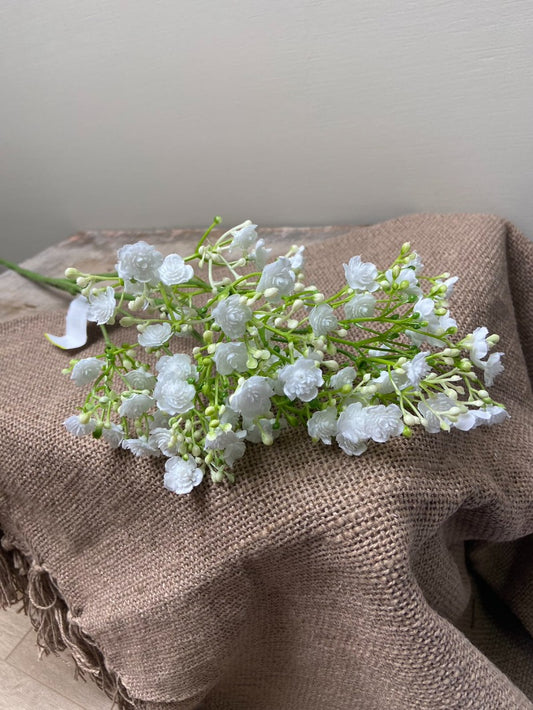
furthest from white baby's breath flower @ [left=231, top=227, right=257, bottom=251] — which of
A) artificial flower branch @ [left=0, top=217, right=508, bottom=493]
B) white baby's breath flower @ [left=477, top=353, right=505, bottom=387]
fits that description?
white baby's breath flower @ [left=477, top=353, right=505, bottom=387]

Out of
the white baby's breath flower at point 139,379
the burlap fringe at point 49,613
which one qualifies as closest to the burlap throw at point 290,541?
the burlap fringe at point 49,613

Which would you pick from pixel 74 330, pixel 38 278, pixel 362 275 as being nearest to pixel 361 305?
pixel 362 275

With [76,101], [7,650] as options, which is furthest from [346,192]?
[7,650]

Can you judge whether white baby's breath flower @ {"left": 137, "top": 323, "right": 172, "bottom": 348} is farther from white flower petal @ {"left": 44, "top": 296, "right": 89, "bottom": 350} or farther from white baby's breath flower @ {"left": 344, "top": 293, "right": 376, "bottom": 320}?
white flower petal @ {"left": 44, "top": 296, "right": 89, "bottom": 350}

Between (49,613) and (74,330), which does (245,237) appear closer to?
(74,330)

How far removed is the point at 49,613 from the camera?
2.25 ft

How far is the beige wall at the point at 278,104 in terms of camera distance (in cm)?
69

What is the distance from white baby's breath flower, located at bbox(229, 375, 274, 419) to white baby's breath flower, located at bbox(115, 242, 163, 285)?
0.12 metres

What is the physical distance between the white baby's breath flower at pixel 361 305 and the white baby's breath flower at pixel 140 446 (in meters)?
0.21

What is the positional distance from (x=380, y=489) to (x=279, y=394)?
0.39 feet

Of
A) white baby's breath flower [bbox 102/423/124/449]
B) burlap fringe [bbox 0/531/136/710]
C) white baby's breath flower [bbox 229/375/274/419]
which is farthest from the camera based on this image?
burlap fringe [bbox 0/531/136/710]

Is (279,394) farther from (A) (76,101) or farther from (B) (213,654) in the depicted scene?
(A) (76,101)

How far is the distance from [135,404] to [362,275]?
0.21 m

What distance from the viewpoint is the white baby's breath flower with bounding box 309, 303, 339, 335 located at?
418mm
